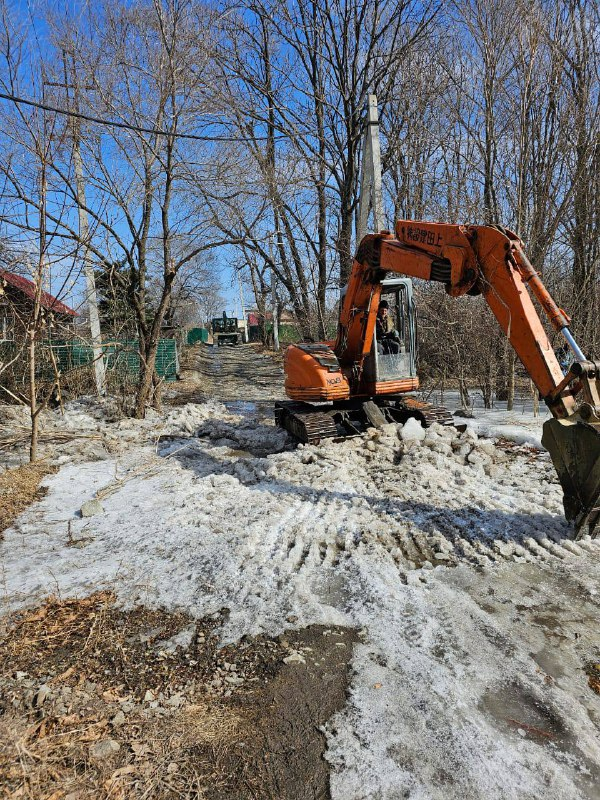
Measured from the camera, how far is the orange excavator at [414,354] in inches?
157

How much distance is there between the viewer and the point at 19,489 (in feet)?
20.4

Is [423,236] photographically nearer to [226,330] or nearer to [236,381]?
[236,381]

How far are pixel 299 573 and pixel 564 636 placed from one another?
1.88 metres

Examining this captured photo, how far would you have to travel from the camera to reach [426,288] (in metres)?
11.7

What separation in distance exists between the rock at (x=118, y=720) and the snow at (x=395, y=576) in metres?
0.82

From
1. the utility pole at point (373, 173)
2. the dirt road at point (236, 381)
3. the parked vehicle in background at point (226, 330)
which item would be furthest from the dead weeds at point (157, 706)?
the parked vehicle in background at point (226, 330)

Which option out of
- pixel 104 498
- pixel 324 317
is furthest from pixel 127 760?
pixel 324 317

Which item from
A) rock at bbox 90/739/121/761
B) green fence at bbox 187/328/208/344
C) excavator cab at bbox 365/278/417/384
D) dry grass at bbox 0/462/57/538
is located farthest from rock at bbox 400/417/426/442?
green fence at bbox 187/328/208/344

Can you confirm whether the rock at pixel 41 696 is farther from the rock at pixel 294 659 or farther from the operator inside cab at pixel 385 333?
the operator inside cab at pixel 385 333

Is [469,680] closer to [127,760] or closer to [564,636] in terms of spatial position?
[564,636]

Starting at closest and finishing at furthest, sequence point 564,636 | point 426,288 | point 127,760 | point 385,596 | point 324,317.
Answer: point 127,760 → point 564,636 → point 385,596 → point 426,288 → point 324,317

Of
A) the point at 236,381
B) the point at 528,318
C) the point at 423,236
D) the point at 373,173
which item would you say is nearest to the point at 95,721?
the point at 528,318

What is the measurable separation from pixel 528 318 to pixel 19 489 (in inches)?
248

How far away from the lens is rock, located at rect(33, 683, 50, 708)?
252 cm
